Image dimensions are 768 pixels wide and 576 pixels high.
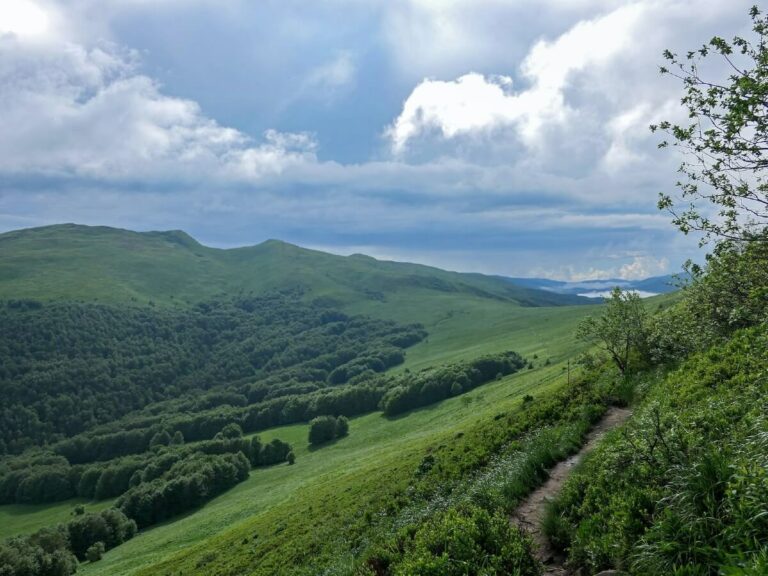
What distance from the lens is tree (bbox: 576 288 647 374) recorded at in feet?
123

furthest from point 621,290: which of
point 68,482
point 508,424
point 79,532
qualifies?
point 68,482

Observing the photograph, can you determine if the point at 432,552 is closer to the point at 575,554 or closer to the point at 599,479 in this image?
the point at 575,554

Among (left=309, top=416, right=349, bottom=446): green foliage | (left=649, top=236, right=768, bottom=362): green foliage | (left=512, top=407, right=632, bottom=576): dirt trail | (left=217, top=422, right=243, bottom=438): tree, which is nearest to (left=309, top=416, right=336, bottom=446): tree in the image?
(left=309, top=416, right=349, bottom=446): green foliage

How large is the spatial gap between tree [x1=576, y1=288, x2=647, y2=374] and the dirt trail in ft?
41.3

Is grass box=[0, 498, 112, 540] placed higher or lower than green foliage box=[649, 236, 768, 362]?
lower

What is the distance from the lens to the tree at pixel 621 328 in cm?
3738

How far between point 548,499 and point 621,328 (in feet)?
86.7

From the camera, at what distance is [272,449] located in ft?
539

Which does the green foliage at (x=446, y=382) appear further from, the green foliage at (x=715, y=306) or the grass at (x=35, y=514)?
the green foliage at (x=715, y=306)

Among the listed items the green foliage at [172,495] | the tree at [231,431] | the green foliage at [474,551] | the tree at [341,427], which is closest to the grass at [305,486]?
the tree at [341,427]

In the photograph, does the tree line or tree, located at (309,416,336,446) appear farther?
tree, located at (309,416,336,446)

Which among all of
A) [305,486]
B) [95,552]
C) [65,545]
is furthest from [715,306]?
[65,545]

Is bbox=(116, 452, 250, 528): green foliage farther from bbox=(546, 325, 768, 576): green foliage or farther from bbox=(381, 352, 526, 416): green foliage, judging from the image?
bbox=(546, 325, 768, 576): green foliage

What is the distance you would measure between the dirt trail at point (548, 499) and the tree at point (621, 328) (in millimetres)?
12587
